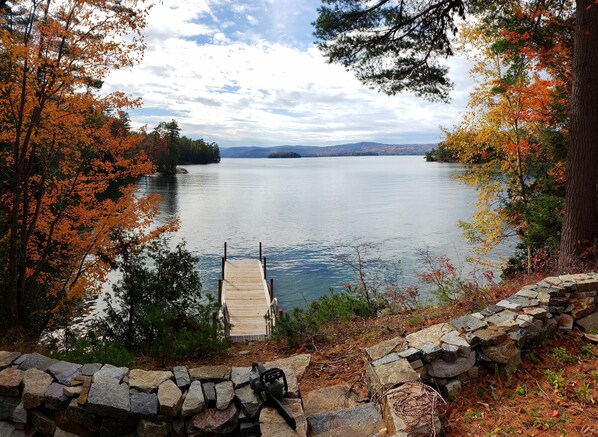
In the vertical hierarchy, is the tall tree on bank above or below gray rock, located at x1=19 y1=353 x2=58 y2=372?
above

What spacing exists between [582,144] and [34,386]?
883cm

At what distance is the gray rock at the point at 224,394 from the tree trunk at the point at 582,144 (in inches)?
248

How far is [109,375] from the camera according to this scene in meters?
3.67

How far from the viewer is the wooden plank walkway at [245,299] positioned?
13.7 meters

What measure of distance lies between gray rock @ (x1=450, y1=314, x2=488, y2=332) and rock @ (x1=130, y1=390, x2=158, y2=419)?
Result: 3.16 meters

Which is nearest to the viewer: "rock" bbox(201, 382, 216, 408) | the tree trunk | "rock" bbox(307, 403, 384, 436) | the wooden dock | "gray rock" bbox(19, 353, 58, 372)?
"rock" bbox(307, 403, 384, 436)

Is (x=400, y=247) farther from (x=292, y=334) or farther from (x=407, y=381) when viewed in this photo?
(x=407, y=381)

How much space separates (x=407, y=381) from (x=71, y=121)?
842cm

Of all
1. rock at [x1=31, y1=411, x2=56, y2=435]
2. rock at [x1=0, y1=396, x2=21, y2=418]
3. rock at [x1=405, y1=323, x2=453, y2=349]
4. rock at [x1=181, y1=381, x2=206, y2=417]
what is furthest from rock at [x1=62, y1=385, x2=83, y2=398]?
rock at [x1=405, y1=323, x2=453, y2=349]

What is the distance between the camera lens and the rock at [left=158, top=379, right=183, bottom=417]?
334 centimetres

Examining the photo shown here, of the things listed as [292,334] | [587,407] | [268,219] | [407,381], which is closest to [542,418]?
[587,407]

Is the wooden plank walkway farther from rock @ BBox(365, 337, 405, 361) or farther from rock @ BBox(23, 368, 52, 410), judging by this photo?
rock @ BBox(23, 368, 52, 410)

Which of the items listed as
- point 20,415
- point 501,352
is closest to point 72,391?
point 20,415

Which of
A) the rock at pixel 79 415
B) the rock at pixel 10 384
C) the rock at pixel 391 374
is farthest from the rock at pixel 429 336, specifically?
the rock at pixel 10 384
